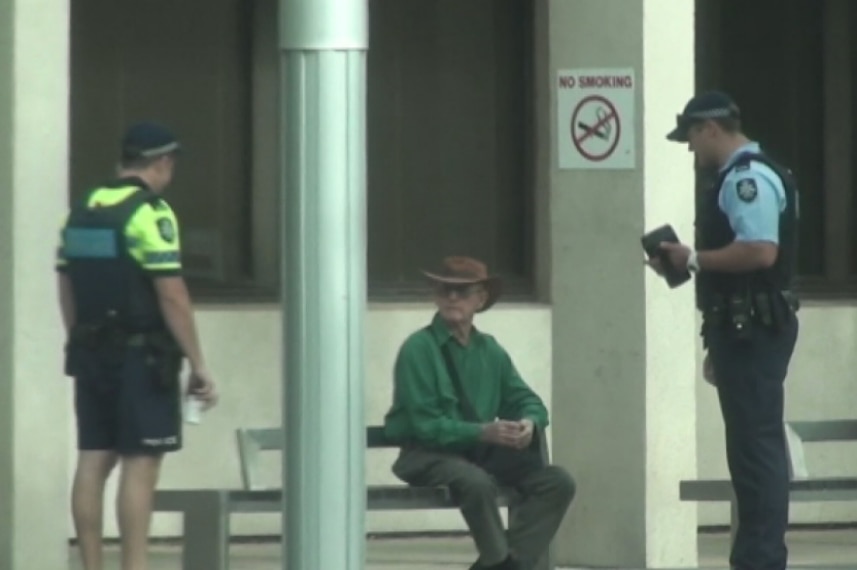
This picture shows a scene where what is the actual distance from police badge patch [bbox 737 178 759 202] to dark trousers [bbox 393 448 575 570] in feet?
4.61

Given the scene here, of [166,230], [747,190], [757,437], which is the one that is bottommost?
[757,437]

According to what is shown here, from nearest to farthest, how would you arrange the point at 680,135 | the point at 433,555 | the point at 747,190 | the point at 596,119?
1. the point at 747,190
2. the point at 680,135
3. the point at 596,119
4. the point at 433,555

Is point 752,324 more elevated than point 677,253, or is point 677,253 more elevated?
point 677,253

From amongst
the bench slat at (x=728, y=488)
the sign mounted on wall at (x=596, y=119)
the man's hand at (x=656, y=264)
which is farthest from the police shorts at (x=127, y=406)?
the sign mounted on wall at (x=596, y=119)

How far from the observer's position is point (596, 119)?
9.49 meters

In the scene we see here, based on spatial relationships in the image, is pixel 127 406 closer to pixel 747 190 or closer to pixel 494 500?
pixel 494 500

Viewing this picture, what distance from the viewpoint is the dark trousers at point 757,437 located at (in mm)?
7867

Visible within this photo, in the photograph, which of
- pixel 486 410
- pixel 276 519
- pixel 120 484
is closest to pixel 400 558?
pixel 276 519

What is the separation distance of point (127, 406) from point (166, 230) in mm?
610

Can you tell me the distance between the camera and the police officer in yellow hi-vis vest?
7.70 meters

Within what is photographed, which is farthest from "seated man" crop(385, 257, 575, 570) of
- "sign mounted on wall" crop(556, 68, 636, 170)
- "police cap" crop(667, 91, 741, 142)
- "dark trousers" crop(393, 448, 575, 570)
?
"police cap" crop(667, 91, 741, 142)

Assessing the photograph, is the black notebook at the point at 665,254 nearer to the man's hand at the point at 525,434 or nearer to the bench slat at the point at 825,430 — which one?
the man's hand at the point at 525,434

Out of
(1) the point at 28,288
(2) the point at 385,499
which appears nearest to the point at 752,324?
(2) the point at 385,499

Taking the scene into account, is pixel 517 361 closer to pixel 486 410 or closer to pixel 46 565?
pixel 486 410
